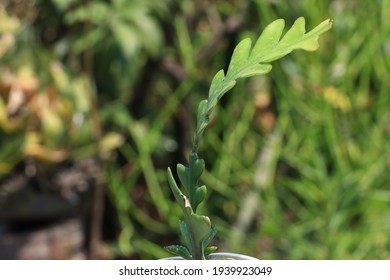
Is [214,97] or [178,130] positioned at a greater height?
[178,130]

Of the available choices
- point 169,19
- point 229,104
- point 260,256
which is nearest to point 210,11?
point 169,19

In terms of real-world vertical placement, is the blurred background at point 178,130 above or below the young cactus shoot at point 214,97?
above

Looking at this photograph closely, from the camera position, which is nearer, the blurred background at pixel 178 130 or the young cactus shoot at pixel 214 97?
the young cactus shoot at pixel 214 97

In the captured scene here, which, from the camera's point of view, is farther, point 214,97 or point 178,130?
point 178,130
